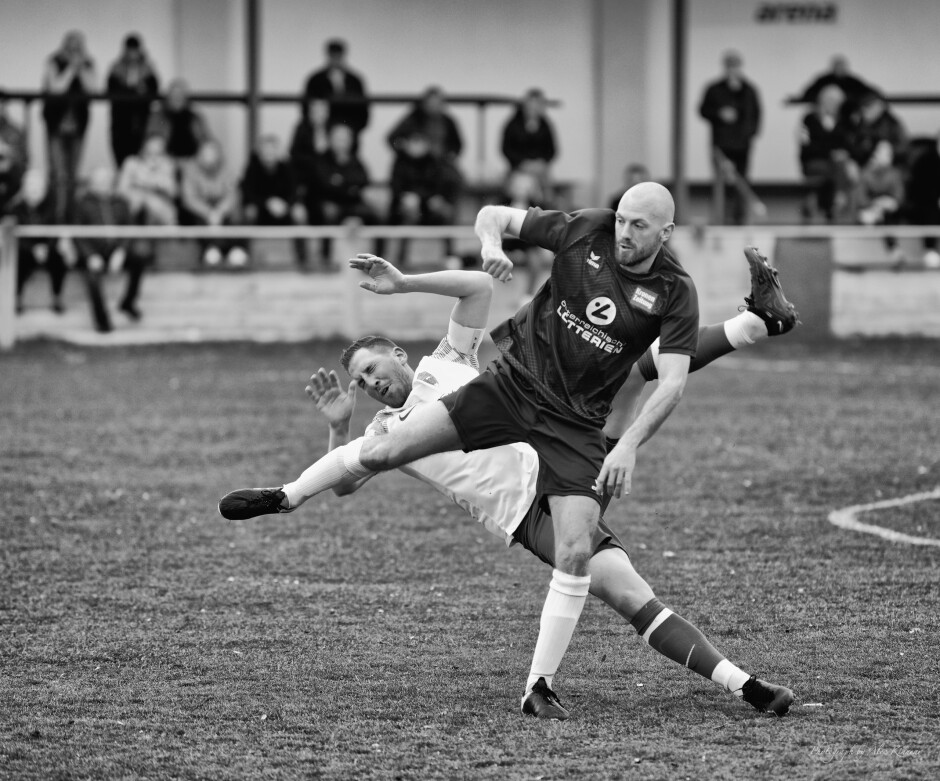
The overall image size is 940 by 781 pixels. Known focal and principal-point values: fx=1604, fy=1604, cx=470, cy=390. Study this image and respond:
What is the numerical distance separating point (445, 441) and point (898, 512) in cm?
421

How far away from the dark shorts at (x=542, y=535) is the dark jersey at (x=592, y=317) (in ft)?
1.27

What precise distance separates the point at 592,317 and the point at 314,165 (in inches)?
519

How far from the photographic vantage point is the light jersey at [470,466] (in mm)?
5777

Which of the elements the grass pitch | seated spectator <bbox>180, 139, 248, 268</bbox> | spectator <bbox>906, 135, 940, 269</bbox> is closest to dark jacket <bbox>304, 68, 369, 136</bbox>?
seated spectator <bbox>180, 139, 248, 268</bbox>

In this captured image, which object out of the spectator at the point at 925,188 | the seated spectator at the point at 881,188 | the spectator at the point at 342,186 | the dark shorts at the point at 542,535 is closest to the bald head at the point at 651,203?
the dark shorts at the point at 542,535

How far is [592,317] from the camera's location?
5.51 metres

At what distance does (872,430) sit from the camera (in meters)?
11.9

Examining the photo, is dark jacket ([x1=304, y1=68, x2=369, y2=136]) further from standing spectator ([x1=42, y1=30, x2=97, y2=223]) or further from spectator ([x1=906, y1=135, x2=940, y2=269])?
spectator ([x1=906, y1=135, x2=940, y2=269])

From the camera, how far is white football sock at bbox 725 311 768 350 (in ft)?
21.2

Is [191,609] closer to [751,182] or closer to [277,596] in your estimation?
[277,596]

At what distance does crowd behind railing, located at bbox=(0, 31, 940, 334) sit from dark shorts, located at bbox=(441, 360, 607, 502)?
12387 mm

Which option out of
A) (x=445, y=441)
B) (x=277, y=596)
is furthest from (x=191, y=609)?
(x=445, y=441)

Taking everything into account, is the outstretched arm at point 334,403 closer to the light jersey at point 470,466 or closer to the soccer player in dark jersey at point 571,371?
the light jersey at point 470,466

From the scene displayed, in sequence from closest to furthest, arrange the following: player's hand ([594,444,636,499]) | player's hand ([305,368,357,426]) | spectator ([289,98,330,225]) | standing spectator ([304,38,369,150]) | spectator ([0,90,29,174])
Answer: player's hand ([594,444,636,499])
player's hand ([305,368,357,426])
spectator ([0,90,29,174])
spectator ([289,98,330,225])
standing spectator ([304,38,369,150])
